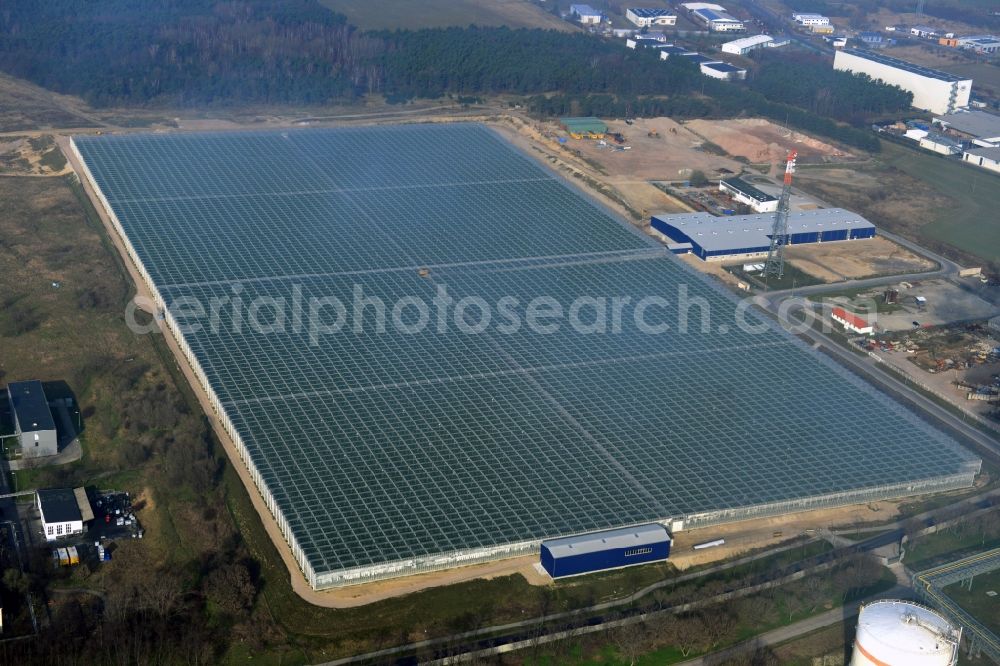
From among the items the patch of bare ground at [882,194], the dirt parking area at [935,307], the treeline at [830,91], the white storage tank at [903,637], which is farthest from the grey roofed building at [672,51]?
the white storage tank at [903,637]

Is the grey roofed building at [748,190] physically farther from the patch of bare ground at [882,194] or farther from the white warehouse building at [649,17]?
the white warehouse building at [649,17]

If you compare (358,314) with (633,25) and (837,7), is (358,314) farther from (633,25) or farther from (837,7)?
(837,7)

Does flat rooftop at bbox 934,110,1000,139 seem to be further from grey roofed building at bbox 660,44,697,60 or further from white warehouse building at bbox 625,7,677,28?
white warehouse building at bbox 625,7,677,28

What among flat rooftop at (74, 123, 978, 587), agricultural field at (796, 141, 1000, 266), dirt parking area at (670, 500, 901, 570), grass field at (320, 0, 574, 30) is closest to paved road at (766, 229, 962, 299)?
agricultural field at (796, 141, 1000, 266)

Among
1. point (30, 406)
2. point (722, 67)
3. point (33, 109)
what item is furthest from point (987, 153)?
point (33, 109)

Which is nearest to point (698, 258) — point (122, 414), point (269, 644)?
point (122, 414)

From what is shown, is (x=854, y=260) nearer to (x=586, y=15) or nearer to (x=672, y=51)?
(x=672, y=51)
